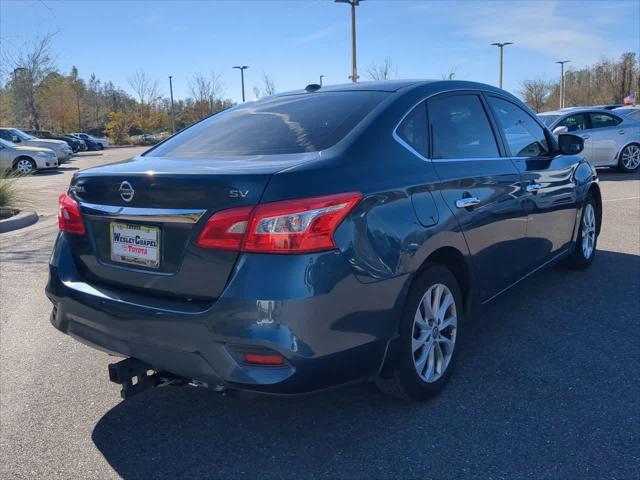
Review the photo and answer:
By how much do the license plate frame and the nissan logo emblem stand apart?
12 centimetres

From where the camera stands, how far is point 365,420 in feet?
10.0

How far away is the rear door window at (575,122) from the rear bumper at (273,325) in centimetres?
1285

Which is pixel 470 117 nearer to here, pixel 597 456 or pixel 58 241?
pixel 597 456

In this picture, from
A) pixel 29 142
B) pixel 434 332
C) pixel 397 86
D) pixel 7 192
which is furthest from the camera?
pixel 29 142

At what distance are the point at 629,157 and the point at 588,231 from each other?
988cm

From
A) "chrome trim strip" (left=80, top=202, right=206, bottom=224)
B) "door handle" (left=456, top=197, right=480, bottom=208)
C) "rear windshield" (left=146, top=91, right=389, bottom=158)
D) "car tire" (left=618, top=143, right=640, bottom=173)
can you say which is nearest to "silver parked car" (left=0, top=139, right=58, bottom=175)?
"car tire" (left=618, top=143, right=640, bottom=173)

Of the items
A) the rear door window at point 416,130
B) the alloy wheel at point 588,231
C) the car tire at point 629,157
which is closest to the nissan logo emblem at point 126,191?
the rear door window at point 416,130

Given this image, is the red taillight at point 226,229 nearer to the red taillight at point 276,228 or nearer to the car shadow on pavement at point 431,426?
the red taillight at point 276,228

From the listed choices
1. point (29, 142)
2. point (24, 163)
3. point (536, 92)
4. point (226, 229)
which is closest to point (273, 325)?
point (226, 229)

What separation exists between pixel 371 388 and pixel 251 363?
3.73ft

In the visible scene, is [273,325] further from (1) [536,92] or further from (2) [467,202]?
(1) [536,92]

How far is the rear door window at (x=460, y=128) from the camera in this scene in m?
3.41

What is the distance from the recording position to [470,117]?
12.5ft

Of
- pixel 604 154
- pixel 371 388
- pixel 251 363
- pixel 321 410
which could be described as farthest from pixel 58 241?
pixel 604 154
